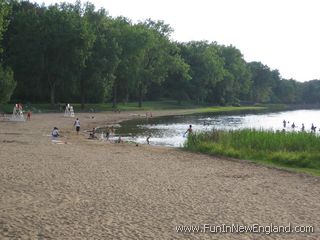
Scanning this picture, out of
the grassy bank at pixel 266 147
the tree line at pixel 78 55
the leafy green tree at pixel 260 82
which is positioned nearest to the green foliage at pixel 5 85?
the tree line at pixel 78 55

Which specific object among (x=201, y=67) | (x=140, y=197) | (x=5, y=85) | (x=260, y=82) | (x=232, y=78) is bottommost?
(x=140, y=197)

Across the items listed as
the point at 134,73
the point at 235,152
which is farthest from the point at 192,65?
the point at 235,152

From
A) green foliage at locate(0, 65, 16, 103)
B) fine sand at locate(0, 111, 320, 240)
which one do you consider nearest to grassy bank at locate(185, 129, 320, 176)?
fine sand at locate(0, 111, 320, 240)

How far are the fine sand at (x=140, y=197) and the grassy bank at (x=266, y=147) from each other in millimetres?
2656

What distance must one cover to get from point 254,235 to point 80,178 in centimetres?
859

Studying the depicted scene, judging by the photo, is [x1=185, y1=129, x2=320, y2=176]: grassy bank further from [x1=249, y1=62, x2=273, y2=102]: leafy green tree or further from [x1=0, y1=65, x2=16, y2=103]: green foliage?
[x1=249, y1=62, x2=273, y2=102]: leafy green tree

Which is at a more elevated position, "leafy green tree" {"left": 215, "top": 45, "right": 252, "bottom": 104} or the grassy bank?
"leafy green tree" {"left": 215, "top": 45, "right": 252, "bottom": 104}

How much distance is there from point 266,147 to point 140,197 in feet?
53.5

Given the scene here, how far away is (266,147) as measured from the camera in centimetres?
2842

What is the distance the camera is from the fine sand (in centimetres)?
1062

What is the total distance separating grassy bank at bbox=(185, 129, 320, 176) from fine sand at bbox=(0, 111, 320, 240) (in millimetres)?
2656

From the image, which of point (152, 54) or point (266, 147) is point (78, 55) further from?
point (266, 147)

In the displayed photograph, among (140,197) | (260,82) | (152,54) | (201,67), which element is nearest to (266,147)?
(140,197)

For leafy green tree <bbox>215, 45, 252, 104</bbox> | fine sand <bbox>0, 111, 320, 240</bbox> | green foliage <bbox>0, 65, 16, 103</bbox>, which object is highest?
leafy green tree <bbox>215, 45, 252, 104</bbox>
